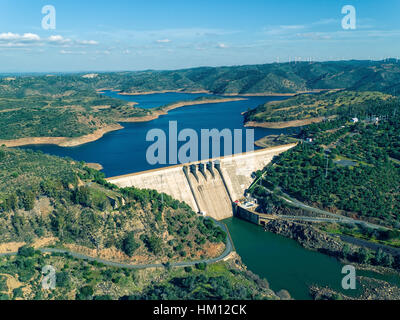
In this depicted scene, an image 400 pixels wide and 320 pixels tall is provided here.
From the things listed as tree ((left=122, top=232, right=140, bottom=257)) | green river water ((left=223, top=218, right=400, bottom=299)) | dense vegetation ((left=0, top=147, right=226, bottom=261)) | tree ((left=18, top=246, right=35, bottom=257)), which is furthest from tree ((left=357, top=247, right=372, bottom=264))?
tree ((left=18, top=246, right=35, bottom=257))

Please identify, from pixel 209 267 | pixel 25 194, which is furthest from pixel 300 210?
pixel 25 194

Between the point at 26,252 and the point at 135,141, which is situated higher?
the point at 135,141

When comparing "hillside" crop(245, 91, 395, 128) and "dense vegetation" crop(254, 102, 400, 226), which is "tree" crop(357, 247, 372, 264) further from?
"hillside" crop(245, 91, 395, 128)

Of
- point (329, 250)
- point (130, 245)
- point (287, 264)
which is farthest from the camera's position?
point (329, 250)

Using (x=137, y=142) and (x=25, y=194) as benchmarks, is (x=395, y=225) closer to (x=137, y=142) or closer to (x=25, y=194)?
(x=25, y=194)

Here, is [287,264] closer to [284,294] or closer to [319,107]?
[284,294]

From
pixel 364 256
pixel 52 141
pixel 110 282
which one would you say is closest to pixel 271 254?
pixel 364 256
